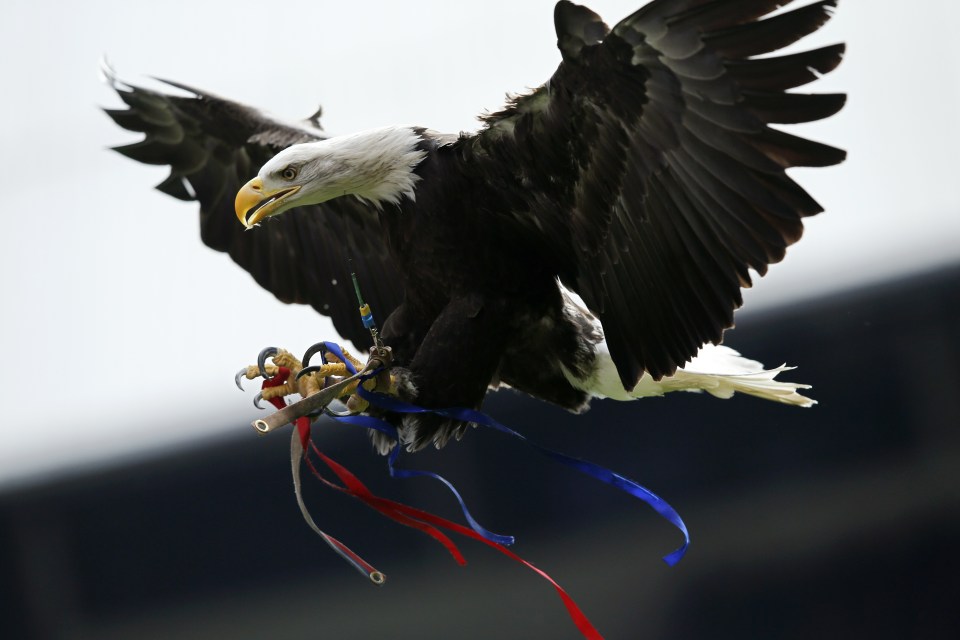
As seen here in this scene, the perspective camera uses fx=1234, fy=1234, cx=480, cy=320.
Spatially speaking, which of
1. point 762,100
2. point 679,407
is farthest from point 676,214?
point 679,407

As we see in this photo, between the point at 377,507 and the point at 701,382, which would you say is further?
the point at 701,382

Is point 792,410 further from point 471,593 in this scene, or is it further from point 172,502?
point 172,502

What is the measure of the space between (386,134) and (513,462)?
2.21 metres

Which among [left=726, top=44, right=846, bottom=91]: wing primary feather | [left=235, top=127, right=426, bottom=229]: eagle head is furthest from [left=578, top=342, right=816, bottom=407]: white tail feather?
[left=726, top=44, right=846, bottom=91]: wing primary feather

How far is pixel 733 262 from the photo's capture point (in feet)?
7.30

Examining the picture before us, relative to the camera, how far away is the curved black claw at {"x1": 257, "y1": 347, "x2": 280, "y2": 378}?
94.7 inches

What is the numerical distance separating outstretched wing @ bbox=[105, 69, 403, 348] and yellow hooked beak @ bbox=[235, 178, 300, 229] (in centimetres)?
62

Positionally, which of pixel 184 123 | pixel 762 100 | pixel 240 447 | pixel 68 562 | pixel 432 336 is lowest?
pixel 68 562

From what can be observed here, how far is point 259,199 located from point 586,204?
66 centimetres

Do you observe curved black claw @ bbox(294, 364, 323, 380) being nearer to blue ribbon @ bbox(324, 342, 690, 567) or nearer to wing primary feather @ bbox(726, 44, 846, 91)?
blue ribbon @ bbox(324, 342, 690, 567)

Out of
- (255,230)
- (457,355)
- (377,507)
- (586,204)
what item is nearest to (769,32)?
(586,204)

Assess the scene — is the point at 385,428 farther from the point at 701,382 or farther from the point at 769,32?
the point at 769,32

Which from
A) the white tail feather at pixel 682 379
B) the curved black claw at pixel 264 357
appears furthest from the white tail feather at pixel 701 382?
the curved black claw at pixel 264 357

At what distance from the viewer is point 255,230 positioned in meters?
3.33
